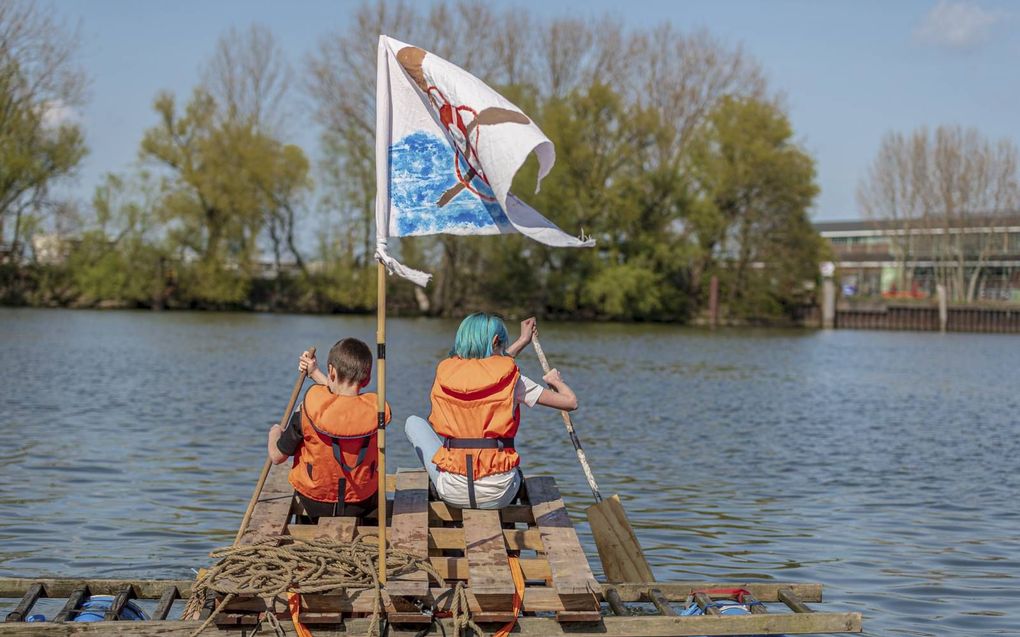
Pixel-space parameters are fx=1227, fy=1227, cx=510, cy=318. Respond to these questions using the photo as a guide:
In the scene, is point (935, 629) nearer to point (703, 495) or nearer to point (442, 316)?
point (703, 495)

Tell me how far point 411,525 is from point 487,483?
654 mm

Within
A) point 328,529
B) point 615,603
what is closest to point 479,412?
point 328,529

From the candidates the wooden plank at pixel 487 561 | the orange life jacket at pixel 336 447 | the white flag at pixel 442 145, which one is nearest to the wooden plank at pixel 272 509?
the orange life jacket at pixel 336 447

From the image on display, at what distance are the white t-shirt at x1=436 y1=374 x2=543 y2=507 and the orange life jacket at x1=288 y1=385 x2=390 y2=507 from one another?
51 cm

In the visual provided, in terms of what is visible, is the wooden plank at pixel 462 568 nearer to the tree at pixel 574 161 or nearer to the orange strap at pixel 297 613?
the orange strap at pixel 297 613

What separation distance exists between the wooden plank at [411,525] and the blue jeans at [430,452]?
0.52 ft

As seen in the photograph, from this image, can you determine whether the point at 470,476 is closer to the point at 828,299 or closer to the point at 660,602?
the point at 660,602

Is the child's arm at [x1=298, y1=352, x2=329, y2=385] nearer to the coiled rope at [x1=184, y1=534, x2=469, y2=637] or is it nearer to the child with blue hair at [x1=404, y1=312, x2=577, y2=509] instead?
the child with blue hair at [x1=404, y1=312, x2=577, y2=509]

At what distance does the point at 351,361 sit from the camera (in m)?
7.84

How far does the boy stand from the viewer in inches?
309

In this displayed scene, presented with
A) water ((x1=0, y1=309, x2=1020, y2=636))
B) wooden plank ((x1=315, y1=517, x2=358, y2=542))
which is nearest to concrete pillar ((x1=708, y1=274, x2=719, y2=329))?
water ((x1=0, y1=309, x2=1020, y2=636))

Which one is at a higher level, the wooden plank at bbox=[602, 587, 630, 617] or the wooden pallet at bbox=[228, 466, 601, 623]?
the wooden pallet at bbox=[228, 466, 601, 623]

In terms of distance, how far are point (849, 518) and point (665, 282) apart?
65663 millimetres

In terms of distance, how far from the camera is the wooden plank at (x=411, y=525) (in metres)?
6.38
